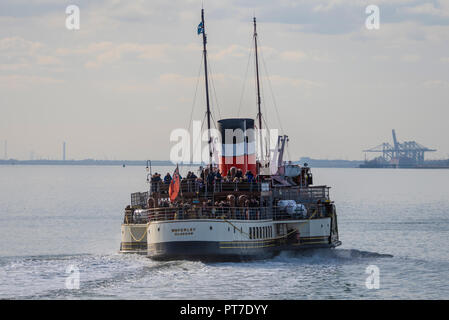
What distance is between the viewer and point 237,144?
2384 inches

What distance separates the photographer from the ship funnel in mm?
59812

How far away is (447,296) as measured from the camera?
44500mm

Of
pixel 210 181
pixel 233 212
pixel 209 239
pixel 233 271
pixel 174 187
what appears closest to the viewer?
pixel 233 271

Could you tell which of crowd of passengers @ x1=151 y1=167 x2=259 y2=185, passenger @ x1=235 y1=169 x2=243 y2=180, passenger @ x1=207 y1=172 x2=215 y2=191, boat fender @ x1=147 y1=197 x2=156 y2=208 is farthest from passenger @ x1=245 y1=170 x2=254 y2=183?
boat fender @ x1=147 y1=197 x2=156 y2=208

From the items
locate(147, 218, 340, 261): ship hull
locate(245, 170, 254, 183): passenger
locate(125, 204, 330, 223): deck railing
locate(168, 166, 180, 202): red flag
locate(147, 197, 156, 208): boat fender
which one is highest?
locate(245, 170, 254, 183): passenger

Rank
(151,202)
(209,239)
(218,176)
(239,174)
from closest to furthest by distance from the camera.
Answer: (209,239) → (151,202) → (218,176) → (239,174)

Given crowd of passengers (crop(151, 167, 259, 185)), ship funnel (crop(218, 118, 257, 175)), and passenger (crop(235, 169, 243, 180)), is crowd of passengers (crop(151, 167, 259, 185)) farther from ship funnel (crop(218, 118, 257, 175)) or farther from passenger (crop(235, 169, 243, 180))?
ship funnel (crop(218, 118, 257, 175))

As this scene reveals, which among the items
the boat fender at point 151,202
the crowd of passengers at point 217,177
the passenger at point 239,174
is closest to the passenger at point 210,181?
the crowd of passengers at point 217,177

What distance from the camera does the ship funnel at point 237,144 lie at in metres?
59.8

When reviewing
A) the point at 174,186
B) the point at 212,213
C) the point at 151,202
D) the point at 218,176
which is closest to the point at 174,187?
the point at 174,186

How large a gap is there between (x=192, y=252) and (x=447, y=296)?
14.6 m

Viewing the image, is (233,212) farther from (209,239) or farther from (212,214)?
(209,239)

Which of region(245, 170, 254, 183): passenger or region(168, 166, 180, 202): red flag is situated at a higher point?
region(245, 170, 254, 183): passenger

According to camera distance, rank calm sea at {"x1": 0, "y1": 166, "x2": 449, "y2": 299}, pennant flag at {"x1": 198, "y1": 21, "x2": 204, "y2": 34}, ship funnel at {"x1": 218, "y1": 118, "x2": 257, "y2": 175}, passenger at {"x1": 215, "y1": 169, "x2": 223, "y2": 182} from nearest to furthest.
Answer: calm sea at {"x1": 0, "y1": 166, "x2": 449, "y2": 299}
passenger at {"x1": 215, "y1": 169, "x2": 223, "y2": 182}
ship funnel at {"x1": 218, "y1": 118, "x2": 257, "y2": 175}
pennant flag at {"x1": 198, "y1": 21, "x2": 204, "y2": 34}
